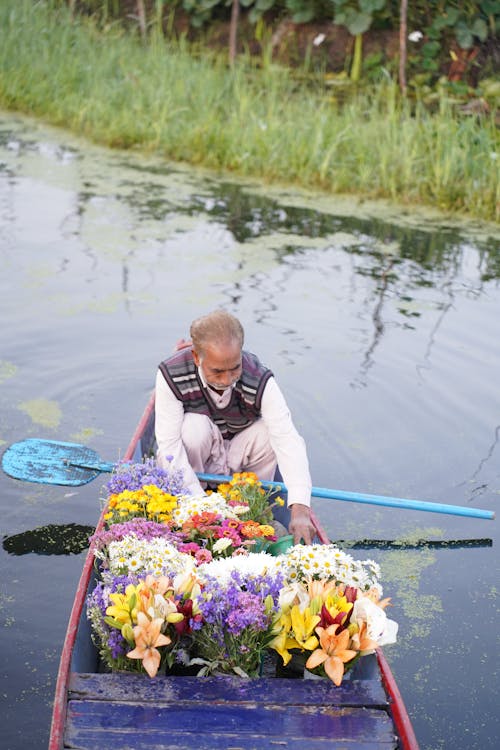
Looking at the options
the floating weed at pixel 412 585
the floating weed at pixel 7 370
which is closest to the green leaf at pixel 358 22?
the floating weed at pixel 7 370

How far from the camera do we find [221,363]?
331 cm

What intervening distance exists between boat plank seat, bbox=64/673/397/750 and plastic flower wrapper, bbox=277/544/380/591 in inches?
11.6

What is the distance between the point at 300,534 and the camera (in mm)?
3344

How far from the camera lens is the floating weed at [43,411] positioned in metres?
4.88

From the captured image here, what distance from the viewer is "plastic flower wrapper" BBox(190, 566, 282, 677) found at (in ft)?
8.65

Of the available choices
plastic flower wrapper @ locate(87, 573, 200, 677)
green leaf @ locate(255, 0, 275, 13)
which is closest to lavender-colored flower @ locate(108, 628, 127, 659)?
plastic flower wrapper @ locate(87, 573, 200, 677)

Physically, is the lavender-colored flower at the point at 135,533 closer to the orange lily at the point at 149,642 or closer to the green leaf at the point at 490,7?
the orange lily at the point at 149,642

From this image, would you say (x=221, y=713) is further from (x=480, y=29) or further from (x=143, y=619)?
(x=480, y=29)

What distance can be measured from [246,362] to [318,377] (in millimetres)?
2027

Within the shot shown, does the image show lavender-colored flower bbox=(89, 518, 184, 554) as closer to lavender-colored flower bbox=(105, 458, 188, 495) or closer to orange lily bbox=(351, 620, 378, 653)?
lavender-colored flower bbox=(105, 458, 188, 495)

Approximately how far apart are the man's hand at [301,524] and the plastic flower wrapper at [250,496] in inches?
4.6

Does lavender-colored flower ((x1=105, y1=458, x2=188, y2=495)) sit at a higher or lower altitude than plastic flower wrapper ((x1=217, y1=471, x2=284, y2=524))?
higher

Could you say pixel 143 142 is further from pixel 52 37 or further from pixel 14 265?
pixel 14 265

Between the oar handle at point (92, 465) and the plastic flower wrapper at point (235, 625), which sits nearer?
the plastic flower wrapper at point (235, 625)
